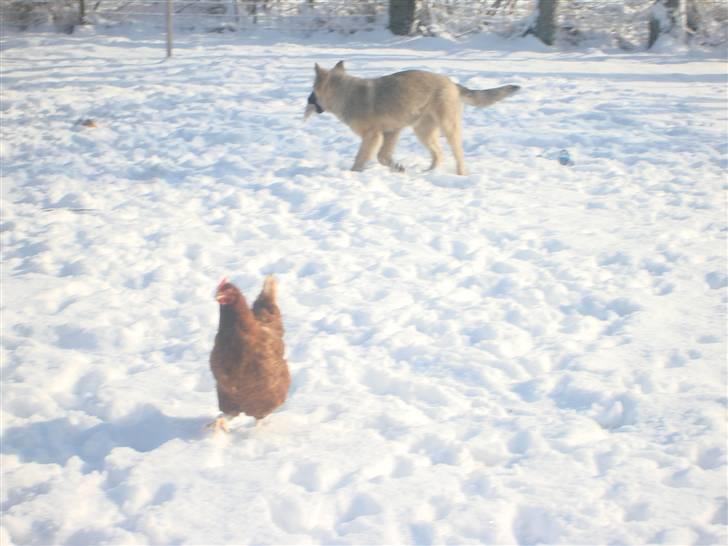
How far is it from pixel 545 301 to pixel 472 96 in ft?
12.7

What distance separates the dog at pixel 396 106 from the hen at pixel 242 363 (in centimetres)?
492

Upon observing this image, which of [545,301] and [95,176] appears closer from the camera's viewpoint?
[545,301]

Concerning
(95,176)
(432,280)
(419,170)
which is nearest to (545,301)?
(432,280)

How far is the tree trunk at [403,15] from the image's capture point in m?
18.2

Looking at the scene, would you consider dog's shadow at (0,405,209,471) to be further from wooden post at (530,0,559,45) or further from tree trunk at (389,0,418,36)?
tree trunk at (389,0,418,36)

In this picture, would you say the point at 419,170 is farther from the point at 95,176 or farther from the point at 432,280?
the point at 95,176

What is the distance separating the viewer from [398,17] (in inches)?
725

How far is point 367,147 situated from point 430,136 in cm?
75

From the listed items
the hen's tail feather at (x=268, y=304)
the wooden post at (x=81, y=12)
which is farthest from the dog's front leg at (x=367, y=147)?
the wooden post at (x=81, y=12)

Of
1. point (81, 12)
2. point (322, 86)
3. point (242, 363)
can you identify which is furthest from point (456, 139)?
point (81, 12)

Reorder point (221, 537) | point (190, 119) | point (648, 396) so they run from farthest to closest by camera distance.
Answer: point (190, 119) → point (648, 396) → point (221, 537)

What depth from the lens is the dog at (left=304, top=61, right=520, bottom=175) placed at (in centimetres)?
847

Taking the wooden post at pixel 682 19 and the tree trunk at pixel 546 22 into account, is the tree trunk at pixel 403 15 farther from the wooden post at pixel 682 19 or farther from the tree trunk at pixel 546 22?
the wooden post at pixel 682 19

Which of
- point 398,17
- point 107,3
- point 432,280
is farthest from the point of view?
point 107,3
